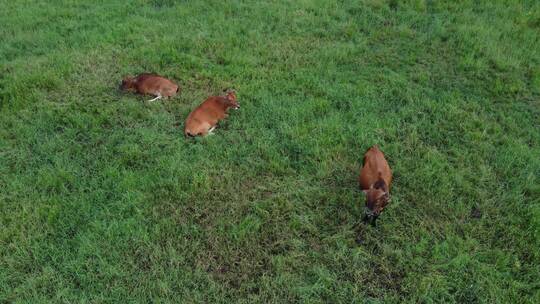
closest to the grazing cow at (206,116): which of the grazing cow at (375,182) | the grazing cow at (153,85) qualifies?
the grazing cow at (153,85)

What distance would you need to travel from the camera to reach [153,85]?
5000mm

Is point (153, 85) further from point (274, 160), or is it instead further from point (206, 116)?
point (274, 160)

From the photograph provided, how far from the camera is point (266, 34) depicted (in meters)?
6.33

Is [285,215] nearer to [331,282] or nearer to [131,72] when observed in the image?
Answer: [331,282]

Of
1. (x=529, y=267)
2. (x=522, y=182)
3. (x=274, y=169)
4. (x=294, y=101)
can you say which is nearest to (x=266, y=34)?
(x=294, y=101)

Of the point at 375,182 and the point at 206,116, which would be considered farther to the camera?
the point at 206,116

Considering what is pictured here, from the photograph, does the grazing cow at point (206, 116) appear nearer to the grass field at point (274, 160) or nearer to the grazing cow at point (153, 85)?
the grass field at point (274, 160)

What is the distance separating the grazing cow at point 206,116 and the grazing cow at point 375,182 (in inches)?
60.2

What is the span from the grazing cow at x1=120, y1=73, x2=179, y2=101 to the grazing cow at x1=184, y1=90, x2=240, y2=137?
626 millimetres

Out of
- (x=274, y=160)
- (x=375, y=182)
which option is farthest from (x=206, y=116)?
(x=375, y=182)

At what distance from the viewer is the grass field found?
333 cm

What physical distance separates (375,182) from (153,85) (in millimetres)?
2657

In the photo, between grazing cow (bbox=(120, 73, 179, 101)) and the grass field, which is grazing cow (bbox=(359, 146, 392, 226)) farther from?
grazing cow (bbox=(120, 73, 179, 101))

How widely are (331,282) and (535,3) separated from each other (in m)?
5.87
